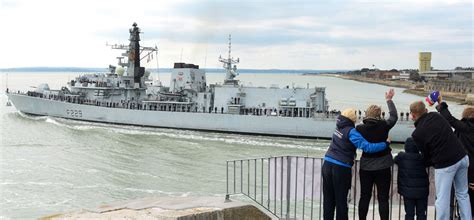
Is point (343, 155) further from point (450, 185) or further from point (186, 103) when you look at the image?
point (186, 103)

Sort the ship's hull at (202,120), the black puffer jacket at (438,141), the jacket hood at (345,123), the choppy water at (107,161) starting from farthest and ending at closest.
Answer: the ship's hull at (202,120) < the choppy water at (107,161) < the jacket hood at (345,123) < the black puffer jacket at (438,141)

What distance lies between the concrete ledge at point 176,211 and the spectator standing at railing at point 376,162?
1.38m

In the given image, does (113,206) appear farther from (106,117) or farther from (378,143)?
(106,117)

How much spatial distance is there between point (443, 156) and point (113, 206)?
4023mm

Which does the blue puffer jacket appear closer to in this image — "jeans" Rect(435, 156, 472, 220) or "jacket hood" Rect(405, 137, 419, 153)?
"jacket hood" Rect(405, 137, 419, 153)

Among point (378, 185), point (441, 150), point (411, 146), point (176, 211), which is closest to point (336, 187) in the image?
point (378, 185)

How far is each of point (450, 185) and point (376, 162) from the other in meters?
0.82

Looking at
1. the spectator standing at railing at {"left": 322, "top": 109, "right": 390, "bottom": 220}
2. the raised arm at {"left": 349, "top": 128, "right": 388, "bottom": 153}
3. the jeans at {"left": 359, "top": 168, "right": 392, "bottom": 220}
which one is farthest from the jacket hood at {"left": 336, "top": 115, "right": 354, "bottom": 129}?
the jeans at {"left": 359, "top": 168, "right": 392, "bottom": 220}

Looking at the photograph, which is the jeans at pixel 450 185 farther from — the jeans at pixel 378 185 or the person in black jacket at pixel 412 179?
the jeans at pixel 378 185

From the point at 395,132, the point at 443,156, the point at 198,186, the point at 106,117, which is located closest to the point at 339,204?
the point at 443,156

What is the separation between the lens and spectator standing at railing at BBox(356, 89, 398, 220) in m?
5.17

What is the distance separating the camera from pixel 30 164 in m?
21.6

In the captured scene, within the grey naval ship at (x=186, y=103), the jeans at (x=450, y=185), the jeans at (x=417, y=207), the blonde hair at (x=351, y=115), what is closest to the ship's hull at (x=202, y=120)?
the grey naval ship at (x=186, y=103)

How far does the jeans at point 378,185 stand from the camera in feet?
17.5
